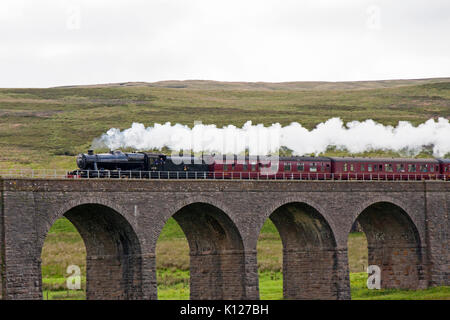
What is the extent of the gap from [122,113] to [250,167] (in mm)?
102079

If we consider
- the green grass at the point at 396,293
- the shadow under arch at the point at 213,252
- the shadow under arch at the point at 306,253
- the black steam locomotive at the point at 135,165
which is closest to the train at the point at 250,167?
the black steam locomotive at the point at 135,165

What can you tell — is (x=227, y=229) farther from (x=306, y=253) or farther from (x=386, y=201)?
(x=386, y=201)

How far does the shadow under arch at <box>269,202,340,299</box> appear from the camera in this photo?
67438mm

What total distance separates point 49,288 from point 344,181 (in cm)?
2535

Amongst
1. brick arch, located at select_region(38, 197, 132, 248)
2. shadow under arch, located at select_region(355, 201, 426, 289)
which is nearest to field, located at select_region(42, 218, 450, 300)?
shadow under arch, located at select_region(355, 201, 426, 289)

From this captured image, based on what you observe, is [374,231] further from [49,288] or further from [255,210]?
[49,288]

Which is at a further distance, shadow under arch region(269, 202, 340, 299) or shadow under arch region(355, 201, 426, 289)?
shadow under arch region(355, 201, 426, 289)

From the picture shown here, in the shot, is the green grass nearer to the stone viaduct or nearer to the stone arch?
the stone viaduct

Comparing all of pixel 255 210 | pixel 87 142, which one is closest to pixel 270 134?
pixel 255 210

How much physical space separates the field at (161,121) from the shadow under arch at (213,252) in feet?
15.7

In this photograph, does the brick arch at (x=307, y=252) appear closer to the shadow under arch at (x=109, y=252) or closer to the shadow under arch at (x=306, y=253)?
the shadow under arch at (x=306, y=253)

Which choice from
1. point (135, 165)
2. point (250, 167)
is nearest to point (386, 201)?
point (250, 167)

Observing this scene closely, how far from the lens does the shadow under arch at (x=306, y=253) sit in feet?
221

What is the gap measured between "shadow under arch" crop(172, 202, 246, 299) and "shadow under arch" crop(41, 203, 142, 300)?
6365mm
